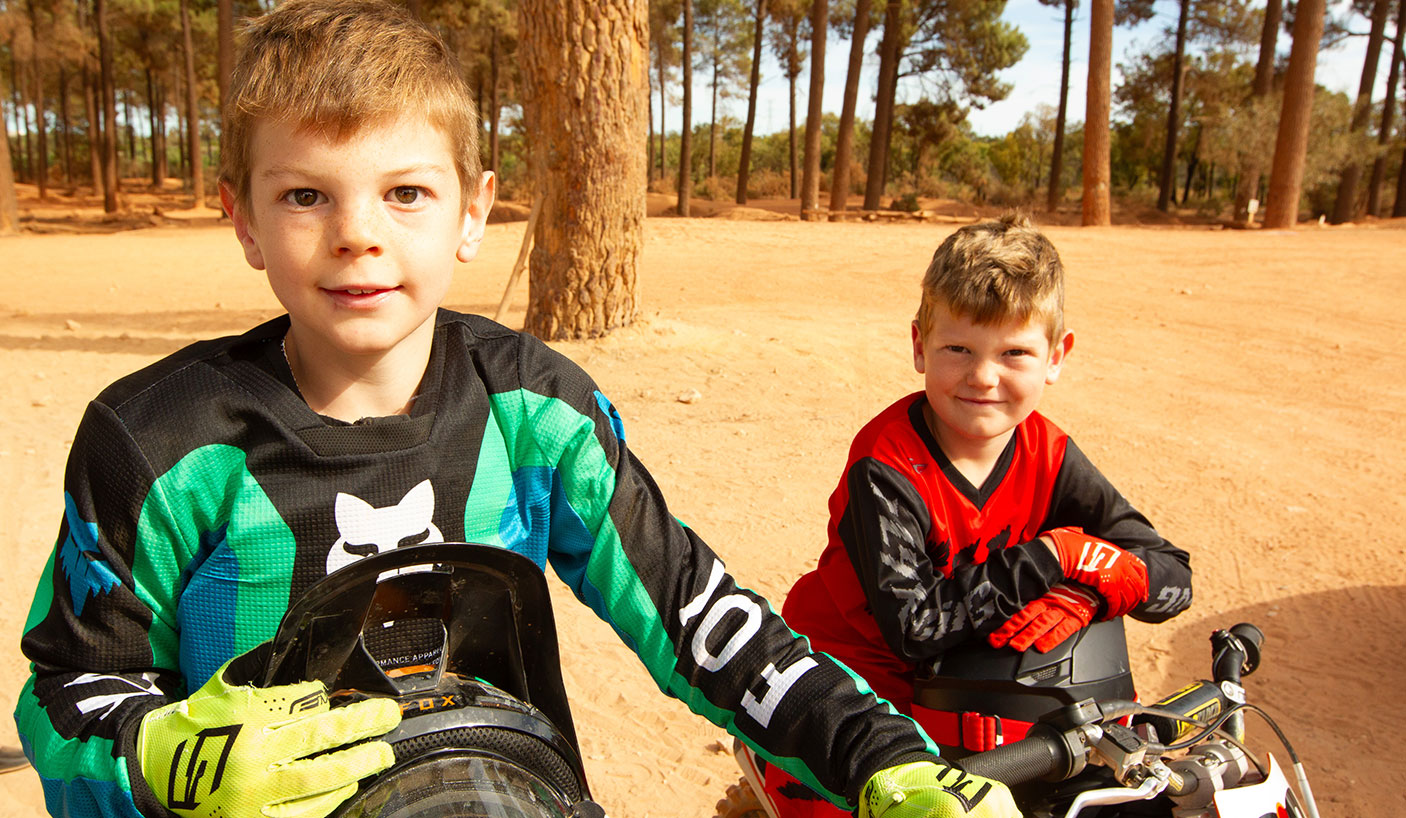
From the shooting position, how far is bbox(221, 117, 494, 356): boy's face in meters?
1.40

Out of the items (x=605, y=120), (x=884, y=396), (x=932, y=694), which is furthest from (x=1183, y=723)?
(x=605, y=120)

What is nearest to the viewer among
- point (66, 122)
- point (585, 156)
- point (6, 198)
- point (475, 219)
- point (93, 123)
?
point (475, 219)

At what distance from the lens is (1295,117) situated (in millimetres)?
15352

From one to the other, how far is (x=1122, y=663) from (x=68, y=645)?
1.67 meters

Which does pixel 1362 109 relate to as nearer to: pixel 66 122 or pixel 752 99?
pixel 752 99

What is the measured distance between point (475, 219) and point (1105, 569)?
1.30 metres

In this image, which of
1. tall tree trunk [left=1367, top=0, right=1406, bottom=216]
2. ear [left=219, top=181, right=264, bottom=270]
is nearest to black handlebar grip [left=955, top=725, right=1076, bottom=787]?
ear [left=219, top=181, right=264, bottom=270]

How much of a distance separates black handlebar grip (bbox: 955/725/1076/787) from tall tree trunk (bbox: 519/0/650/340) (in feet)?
19.9

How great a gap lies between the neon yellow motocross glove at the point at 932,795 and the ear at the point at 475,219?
40.3 inches

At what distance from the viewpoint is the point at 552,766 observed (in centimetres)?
115

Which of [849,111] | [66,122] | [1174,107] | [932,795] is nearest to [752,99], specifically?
[849,111]

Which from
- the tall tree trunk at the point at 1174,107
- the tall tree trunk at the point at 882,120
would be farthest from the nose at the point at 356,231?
the tall tree trunk at the point at 1174,107

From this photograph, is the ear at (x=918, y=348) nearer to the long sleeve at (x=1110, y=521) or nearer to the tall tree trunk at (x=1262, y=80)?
the long sleeve at (x=1110, y=521)

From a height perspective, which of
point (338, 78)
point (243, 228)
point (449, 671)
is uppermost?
point (338, 78)
